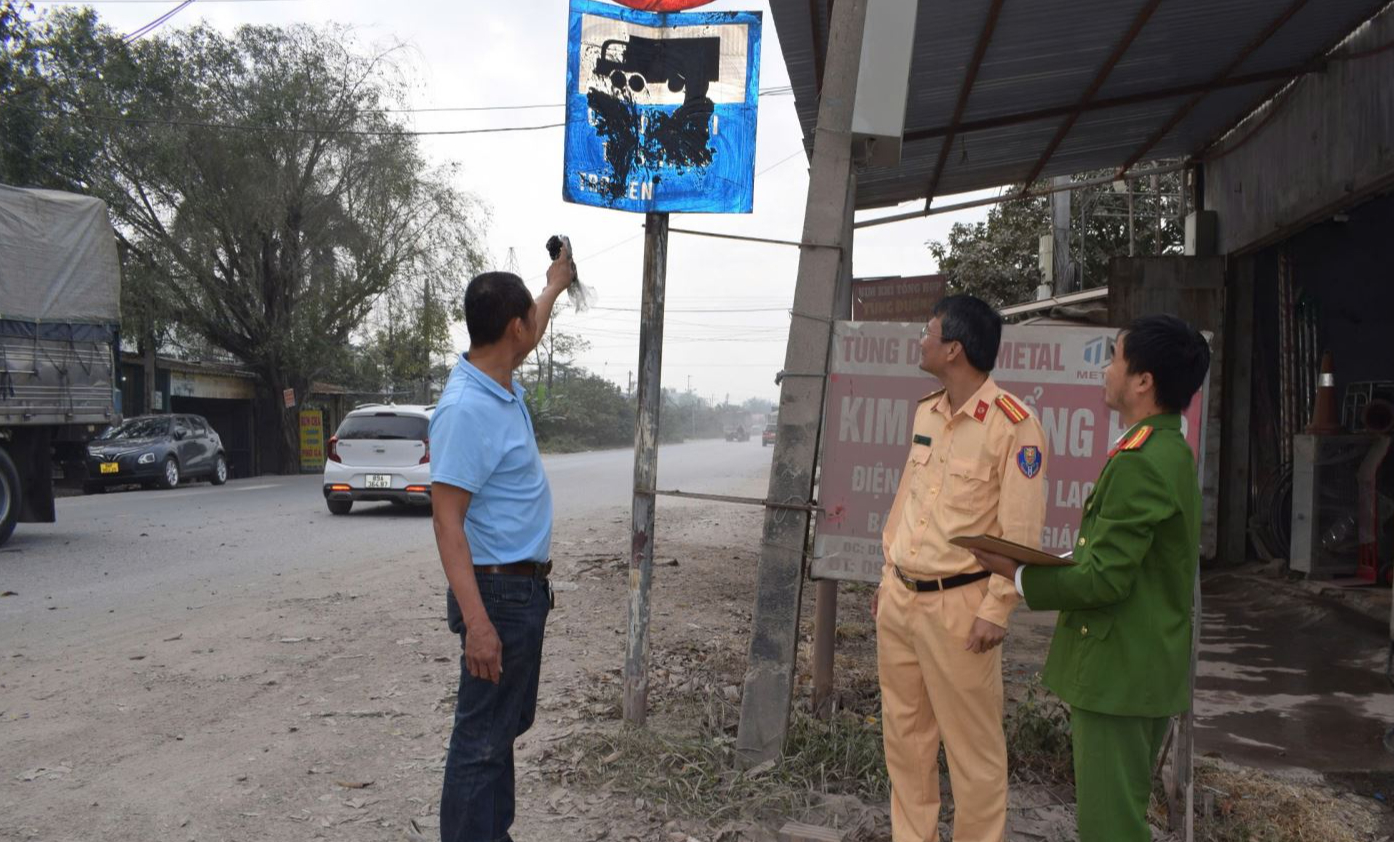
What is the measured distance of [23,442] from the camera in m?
10.8

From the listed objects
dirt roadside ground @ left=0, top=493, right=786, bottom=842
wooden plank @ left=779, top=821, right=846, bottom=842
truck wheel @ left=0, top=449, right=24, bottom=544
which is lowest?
dirt roadside ground @ left=0, top=493, right=786, bottom=842

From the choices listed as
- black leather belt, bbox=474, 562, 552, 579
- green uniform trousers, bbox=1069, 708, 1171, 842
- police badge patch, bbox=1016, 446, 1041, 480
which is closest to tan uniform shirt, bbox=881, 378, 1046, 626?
police badge patch, bbox=1016, 446, 1041, 480

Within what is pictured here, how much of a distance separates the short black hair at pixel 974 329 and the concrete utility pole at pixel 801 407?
3.13 feet

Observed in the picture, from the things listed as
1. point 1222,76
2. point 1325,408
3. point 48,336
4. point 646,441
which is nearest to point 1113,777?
point 646,441

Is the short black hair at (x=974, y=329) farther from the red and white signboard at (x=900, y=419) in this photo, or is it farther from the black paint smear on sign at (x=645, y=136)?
the black paint smear on sign at (x=645, y=136)

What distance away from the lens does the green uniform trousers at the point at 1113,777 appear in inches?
98.7

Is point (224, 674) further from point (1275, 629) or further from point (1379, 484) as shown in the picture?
point (1379, 484)

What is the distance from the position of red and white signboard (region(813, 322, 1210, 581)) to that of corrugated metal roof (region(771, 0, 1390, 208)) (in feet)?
7.68

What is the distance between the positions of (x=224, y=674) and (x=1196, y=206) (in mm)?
9703

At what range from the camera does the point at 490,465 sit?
112 inches

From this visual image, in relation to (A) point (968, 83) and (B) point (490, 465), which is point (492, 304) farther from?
(A) point (968, 83)

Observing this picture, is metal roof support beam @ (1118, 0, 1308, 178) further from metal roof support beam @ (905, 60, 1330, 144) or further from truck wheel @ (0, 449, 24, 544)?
truck wheel @ (0, 449, 24, 544)

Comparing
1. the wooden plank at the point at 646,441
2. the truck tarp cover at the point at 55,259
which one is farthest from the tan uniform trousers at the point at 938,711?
the truck tarp cover at the point at 55,259

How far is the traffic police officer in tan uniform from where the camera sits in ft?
9.63
